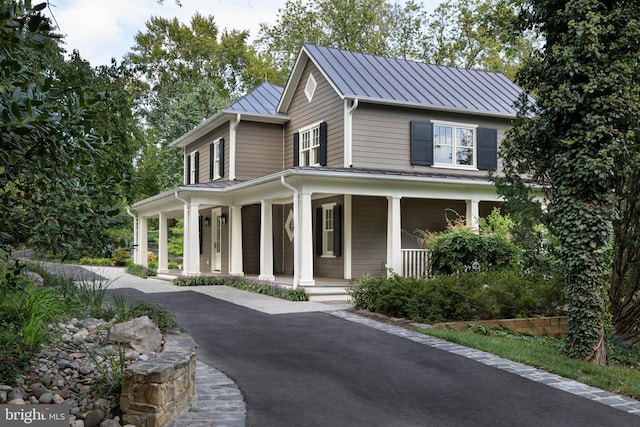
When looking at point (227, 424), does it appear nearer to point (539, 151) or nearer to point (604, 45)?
point (539, 151)

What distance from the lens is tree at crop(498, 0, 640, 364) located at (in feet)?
23.5

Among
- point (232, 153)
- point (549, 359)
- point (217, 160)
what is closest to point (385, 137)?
point (232, 153)

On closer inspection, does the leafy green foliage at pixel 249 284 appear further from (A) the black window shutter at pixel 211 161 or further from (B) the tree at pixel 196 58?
(B) the tree at pixel 196 58

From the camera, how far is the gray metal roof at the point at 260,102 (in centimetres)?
1895

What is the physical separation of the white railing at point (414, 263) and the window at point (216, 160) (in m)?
7.53

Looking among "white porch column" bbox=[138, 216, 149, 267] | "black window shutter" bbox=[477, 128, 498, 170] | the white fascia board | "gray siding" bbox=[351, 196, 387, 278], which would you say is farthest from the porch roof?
"white porch column" bbox=[138, 216, 149, 267]

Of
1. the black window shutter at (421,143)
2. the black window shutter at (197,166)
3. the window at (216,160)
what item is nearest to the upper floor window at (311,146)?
the black window shutter at (421,143)

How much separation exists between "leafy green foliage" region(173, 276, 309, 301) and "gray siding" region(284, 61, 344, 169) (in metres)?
3.90

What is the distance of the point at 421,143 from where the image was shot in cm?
1634

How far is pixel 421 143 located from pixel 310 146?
337 centimetres

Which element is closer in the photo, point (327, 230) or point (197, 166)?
point (327, 230)

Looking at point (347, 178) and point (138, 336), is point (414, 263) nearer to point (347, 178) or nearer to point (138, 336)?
point (347, 178)

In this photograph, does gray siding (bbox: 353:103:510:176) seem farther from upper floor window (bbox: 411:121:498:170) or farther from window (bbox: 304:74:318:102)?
window (bbox: 304:74:318:102)

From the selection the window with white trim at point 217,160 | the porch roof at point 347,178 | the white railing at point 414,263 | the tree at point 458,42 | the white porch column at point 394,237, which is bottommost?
the white railing at point 414,263
